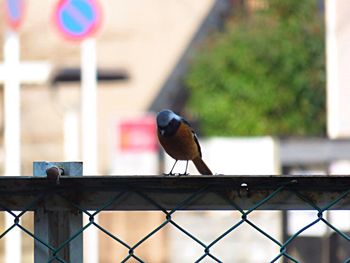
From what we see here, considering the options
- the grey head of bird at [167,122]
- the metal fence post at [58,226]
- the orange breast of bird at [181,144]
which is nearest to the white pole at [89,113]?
the orange breast of bird at [181,144]

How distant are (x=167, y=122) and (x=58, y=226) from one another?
1.36 m

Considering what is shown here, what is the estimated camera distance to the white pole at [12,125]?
8.71m

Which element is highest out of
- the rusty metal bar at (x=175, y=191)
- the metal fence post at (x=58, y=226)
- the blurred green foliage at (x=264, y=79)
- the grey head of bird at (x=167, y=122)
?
the blurred green foliage at (x=264, y=79)

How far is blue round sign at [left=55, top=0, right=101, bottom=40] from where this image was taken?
9.58 metres

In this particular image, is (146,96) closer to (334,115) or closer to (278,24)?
(278,24)

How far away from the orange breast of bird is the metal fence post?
5.06 feet

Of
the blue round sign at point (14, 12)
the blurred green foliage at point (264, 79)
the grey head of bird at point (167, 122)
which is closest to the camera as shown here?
the grey head of bird at point (167, 122)

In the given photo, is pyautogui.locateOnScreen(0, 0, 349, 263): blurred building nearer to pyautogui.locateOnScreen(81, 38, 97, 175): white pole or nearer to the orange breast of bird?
pyautogui.locateOnScreen(81, 38, 97, 175): white pole

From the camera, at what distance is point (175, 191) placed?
1578 mm

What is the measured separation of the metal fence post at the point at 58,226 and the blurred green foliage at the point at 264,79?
11612mm

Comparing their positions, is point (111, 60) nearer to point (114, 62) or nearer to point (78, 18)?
point (114, 62)

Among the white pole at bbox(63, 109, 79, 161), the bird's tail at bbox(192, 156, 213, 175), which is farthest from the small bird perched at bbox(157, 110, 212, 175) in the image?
the white pole at bbox(63, 109, 79, 161)

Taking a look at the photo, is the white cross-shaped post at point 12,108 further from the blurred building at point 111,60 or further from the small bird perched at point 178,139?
the small bird perched at point 178,139

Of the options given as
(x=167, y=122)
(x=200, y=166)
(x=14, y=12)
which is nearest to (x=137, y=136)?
(x=14, y=12)
